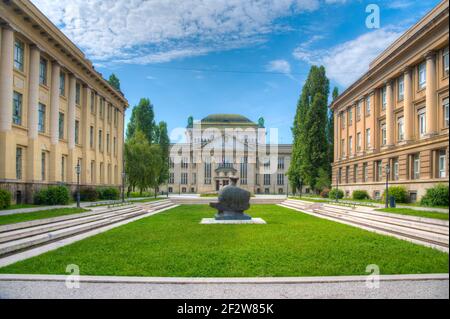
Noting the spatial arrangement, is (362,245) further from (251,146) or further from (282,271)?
(251,146)

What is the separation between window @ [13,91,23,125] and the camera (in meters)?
22.1

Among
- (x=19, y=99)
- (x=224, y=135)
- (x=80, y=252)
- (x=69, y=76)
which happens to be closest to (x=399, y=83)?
(x=80, y=252)

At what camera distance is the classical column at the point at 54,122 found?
2690 centimetres

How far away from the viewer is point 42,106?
85.3ft

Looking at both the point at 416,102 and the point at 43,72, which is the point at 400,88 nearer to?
the point at 416,102

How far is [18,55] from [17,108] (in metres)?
3.46

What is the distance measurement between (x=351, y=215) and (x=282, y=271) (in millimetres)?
14920

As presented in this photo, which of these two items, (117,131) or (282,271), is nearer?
(282,271)

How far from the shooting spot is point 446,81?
2.20 metres

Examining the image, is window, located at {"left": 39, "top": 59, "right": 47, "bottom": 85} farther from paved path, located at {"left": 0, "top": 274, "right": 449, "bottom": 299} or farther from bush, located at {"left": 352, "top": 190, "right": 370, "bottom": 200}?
bush, located at {"left": 352, "top": 190, "right": 370, "bottom": 200}

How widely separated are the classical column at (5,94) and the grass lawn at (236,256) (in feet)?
39.6

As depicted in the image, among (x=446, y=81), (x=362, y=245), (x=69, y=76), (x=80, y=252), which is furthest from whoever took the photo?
(x=69, y=76)

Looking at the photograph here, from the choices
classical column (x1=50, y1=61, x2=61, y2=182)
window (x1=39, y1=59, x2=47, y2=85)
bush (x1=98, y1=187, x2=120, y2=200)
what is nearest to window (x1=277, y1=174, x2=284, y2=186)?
bush (x1=98, y1=187, x2=120, y2=200)
